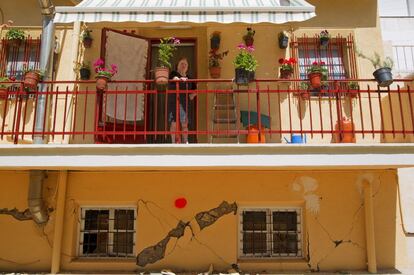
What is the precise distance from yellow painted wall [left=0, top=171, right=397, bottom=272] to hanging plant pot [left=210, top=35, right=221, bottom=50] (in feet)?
9.55

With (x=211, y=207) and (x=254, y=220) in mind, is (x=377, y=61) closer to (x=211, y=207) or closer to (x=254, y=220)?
(x=254, y=220)

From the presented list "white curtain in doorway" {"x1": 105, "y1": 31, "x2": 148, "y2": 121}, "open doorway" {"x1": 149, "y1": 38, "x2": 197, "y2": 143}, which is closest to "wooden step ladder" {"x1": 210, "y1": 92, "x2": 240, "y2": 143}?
"open doorway" {"x1": 149, "y1": 38, "x2": 197, "y2": 143}

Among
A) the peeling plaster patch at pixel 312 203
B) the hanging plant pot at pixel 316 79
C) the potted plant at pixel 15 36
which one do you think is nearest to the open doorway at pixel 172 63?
the potted plant at pixel 15 36

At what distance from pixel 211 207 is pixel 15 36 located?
594 centimetres

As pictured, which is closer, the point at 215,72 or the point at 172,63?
the point at 215,72

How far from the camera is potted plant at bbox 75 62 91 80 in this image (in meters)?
9.06

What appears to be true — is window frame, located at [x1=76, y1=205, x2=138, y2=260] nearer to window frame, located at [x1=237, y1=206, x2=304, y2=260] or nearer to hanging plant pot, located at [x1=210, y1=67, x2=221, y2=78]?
window frame, located at [x1=237, y1=206, x2=304, y2=260]

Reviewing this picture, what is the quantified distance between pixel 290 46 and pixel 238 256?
190 inches

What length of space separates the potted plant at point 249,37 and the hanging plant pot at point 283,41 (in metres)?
0.62

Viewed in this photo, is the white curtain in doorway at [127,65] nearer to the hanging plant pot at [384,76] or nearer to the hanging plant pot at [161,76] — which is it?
the hanging plant pot at [161,76]

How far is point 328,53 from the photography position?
9.29m

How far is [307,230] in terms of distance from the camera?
7996mm

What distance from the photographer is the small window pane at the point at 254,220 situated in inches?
324

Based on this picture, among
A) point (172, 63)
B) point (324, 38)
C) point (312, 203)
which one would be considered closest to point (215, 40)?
point (172, 63)
